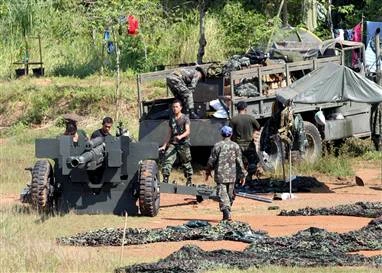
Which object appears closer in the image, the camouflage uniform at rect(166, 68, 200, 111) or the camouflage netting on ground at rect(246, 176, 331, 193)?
the camouflage netting on ground at rect(246, 176, 331, 193)

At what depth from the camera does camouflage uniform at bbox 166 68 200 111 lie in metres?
19.0

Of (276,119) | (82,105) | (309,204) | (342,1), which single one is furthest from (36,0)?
(309,204)

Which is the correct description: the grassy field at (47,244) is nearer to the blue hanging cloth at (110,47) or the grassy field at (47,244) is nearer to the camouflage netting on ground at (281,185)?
the camouflage netting on ground at (281,185)

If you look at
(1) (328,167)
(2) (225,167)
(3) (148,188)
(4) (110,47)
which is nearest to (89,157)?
(3) (148,188)

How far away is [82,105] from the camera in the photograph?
28.0m

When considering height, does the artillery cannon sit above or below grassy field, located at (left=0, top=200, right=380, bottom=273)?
above

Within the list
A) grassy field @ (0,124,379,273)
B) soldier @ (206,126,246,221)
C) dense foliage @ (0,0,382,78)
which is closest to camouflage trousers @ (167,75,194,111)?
grassy field @ (0,124,379,273)

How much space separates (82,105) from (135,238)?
1584cm

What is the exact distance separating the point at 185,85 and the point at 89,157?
554 cm

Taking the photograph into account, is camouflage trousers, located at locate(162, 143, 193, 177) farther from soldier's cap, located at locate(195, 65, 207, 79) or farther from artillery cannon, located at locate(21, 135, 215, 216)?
soldier's cap, located at locate(195, 65, 207, 79)

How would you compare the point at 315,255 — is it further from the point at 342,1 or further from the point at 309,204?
the point at 342,1

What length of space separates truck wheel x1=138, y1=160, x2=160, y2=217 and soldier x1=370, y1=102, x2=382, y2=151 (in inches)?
308

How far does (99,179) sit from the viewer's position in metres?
15.0

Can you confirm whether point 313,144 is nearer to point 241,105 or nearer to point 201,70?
point 201,70
